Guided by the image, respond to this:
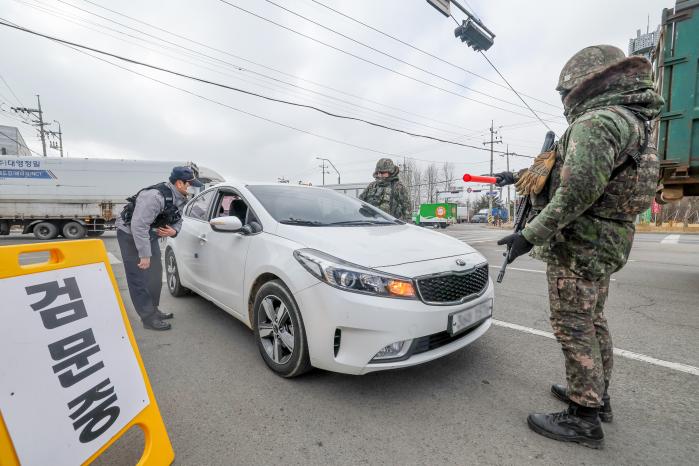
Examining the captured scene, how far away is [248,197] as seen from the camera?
10.1 ft

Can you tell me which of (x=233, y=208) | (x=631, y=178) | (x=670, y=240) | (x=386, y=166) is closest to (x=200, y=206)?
(x=233, y=208)

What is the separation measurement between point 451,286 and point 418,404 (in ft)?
2.53

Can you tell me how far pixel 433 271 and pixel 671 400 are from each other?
172 cm

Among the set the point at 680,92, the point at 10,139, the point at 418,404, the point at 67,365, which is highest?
the point at 10,139

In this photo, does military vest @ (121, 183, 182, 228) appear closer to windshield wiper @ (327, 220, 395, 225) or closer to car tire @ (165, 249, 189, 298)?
car tire @ (165, 249, 189, 298)

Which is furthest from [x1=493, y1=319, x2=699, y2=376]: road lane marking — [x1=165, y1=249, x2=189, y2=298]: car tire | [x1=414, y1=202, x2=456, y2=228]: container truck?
[x1=414, y1=202, x2=456, y2=228]: container truck

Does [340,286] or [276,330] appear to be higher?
[340,286]

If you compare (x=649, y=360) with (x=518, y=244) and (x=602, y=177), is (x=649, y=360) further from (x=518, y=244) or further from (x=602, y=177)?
(x=602, y=177)

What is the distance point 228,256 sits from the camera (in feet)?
9.77

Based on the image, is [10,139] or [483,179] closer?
[483,179]

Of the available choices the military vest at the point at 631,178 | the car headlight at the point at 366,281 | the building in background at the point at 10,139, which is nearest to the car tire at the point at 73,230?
the car headlight at the point at 366,281

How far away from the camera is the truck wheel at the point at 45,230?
14.0 meters

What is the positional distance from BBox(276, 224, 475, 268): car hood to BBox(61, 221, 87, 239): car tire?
1619 cm

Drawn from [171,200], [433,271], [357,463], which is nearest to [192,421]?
[357,463]
